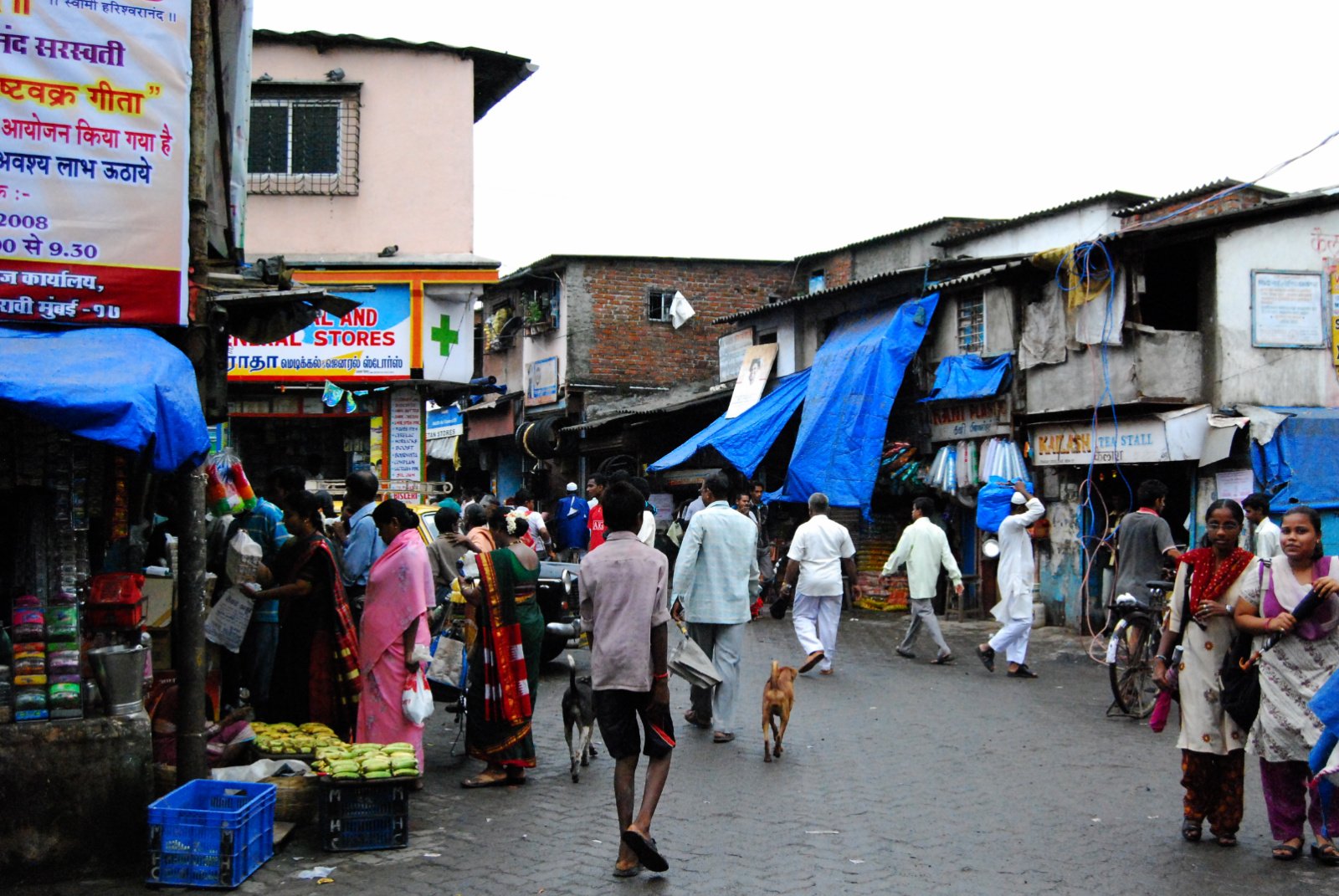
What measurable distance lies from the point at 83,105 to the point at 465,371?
9.50m

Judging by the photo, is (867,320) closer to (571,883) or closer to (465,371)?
(465,371)

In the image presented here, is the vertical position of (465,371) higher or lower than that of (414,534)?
higher

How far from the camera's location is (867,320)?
23.4 meters

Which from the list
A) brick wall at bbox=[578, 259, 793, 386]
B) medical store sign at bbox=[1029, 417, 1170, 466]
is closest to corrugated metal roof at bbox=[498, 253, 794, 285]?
brick wall at bbox=[578, 259, 793, 386]

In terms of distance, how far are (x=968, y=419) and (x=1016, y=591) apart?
284 inches

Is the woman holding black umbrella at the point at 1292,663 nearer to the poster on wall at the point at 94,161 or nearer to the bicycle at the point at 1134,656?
the bicycle at the point at 1134,656

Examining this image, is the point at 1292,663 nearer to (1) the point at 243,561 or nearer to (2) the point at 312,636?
(2) the point at 312,636

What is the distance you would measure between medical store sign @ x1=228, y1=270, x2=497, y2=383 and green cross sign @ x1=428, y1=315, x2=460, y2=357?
0.01 metres

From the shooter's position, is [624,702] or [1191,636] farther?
[1191,636]

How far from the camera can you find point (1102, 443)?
1767cm

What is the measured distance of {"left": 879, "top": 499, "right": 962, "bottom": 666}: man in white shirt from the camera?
47.8ft

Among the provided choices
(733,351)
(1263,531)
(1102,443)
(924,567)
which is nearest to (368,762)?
(924,567)

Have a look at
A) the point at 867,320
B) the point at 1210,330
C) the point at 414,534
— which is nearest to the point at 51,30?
the point at 414,534

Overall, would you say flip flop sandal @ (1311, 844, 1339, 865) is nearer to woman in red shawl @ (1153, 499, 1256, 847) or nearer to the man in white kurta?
woman in red shawl @ (1153, 499, 1256, 847)
